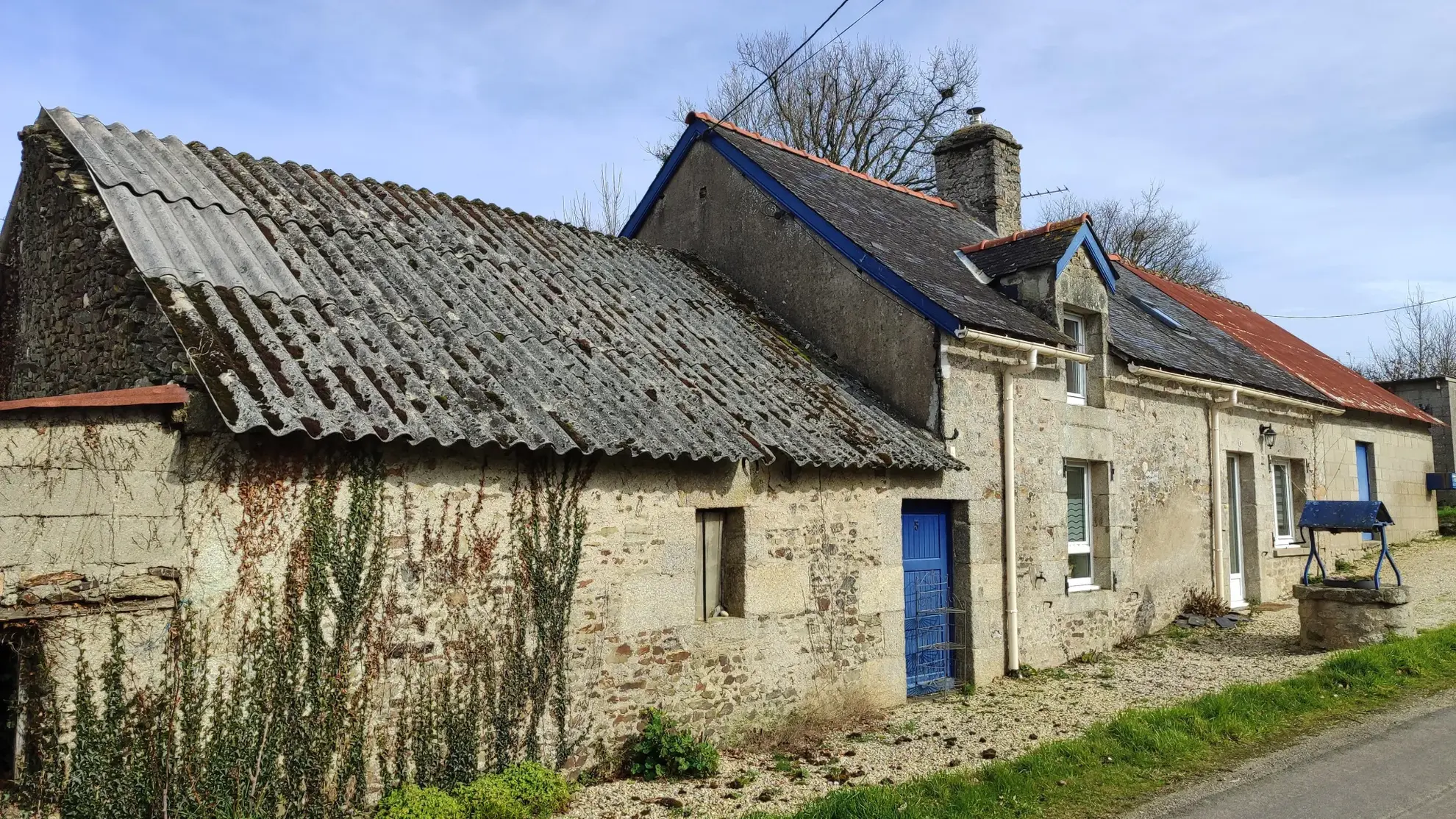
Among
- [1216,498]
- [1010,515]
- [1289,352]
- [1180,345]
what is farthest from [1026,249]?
[1289,352]

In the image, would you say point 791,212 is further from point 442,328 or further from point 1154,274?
point 1154,274

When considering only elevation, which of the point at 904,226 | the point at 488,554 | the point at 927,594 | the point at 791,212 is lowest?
the point at 927,594

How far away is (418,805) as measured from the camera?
579 cm

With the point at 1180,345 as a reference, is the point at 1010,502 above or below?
below

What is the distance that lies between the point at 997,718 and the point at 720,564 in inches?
114

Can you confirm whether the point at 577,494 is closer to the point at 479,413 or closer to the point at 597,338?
the point at 479,413

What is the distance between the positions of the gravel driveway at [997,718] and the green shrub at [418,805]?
33.2 inches

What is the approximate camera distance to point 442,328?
24.6 ft

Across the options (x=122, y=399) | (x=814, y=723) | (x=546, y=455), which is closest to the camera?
(x=122, y=399)

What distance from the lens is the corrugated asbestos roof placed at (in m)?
6.14

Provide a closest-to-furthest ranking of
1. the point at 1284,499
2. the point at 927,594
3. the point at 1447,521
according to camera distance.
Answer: the point at 927,594 < the point at 1284,499 < the point at 1447,521

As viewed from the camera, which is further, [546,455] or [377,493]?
[546,455]

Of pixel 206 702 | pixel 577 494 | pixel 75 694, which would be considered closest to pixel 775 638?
pixel 577 494

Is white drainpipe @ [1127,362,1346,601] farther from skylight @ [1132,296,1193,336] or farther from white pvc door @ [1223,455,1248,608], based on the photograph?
skylight @ [1132,296,1193,336]
